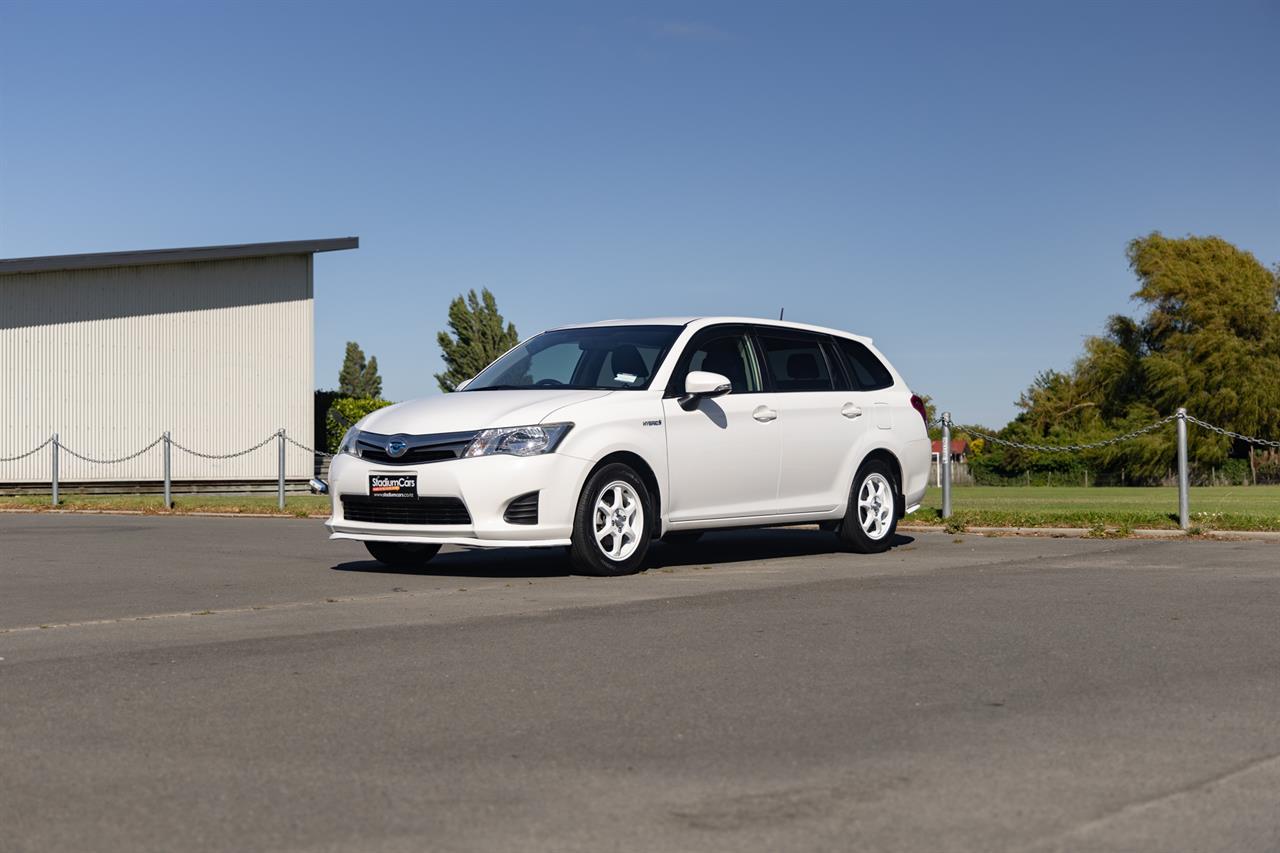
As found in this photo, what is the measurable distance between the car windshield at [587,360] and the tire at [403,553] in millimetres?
1269

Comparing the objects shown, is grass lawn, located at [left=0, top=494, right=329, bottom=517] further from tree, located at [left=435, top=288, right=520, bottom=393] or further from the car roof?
tree, located at [left=435, top=288, right=520, bottom=393]

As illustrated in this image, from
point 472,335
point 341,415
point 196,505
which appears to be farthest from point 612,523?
point 472,335

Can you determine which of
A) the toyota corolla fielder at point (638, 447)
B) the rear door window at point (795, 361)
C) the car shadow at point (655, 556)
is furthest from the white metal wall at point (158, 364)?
the rear door window at point (795, 361)

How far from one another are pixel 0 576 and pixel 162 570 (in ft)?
3.50

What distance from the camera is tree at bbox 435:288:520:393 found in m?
91.6

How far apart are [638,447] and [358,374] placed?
155028 millimetres

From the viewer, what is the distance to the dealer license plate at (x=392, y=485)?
10391 millimetres

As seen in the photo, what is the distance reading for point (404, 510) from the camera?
10.5m

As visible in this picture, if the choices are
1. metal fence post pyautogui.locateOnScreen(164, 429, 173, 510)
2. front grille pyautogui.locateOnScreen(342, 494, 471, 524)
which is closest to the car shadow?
front grille pyautogui.locateOnScreen(342, 494, 471, 524)

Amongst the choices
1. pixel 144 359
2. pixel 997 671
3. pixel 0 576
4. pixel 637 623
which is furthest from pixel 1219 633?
→ pixel 144 359

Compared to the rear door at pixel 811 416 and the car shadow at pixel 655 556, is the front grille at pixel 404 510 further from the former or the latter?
the rear door at pixel 811 416

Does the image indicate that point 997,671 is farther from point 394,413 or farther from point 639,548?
point 394,413

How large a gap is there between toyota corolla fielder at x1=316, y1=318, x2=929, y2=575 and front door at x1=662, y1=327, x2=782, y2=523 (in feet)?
0.04

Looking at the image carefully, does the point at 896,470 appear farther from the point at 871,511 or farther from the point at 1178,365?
the point at 1178,365
